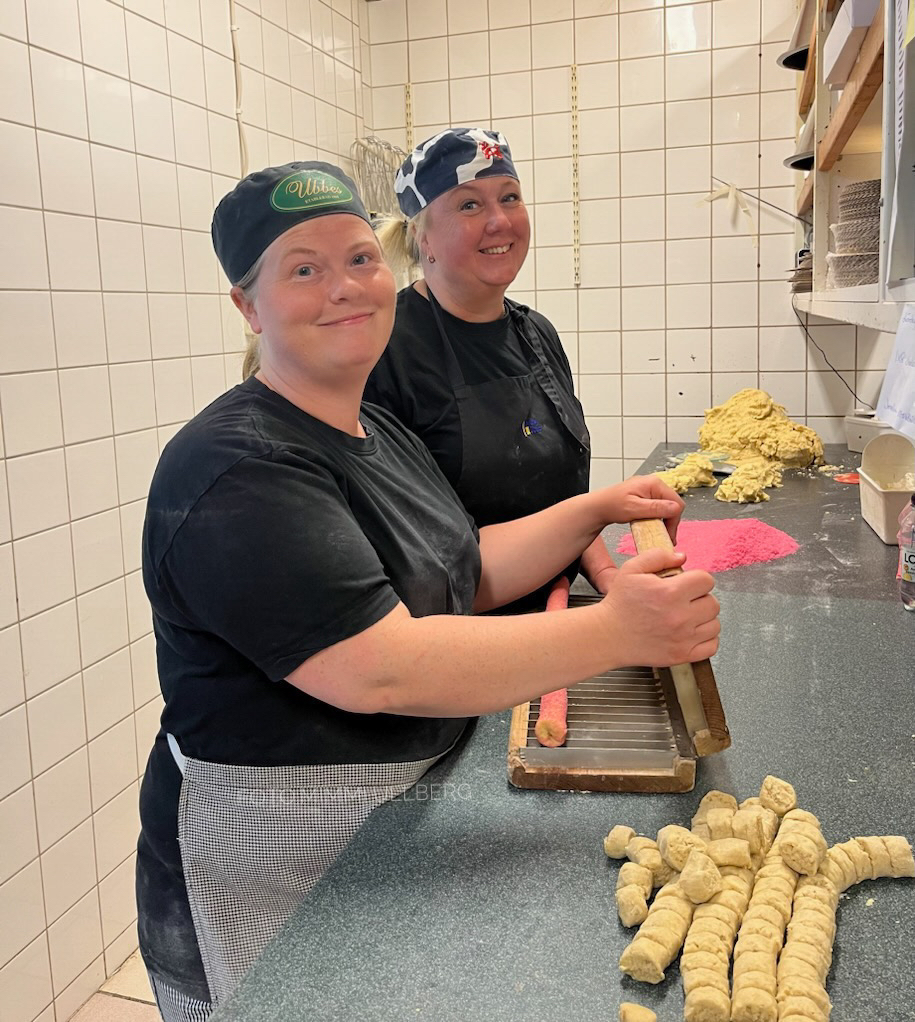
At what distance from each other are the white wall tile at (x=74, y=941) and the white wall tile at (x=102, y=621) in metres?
0.58

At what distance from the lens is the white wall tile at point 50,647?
2047 millimetres

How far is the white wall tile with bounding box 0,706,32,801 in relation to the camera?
197 cm

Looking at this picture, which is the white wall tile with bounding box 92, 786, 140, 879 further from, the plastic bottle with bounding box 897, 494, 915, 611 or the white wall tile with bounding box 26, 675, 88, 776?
the plastic bottle with bounding box 897, 494, 915, 611

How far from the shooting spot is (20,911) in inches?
79.3

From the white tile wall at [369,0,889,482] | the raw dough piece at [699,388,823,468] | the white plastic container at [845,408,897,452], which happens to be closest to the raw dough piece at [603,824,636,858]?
the raw dough piece at [699,388,823,468]

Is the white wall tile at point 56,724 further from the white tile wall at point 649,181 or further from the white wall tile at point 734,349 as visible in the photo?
the white wall tile at point 734,349

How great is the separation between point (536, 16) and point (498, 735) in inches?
132

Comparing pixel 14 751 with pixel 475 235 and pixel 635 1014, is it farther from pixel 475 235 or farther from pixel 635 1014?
pixel 635 1014

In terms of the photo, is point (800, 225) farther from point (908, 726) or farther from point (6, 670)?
point (6, 670)

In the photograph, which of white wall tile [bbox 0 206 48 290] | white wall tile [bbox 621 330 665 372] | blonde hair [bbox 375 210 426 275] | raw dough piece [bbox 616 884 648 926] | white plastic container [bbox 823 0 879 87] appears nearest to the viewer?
raw dough piece [bbox 616 884 648 926]

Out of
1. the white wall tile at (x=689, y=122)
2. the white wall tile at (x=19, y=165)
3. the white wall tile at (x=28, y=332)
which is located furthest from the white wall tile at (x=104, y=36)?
the white wall tile at (x=689, y=122)

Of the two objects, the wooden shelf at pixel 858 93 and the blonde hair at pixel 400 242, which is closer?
the wooden shelf at pixel 858 93

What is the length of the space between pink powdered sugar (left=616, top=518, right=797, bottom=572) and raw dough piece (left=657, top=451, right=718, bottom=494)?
1.49 feet

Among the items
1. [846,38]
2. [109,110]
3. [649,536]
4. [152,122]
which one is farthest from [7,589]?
[846,38]
